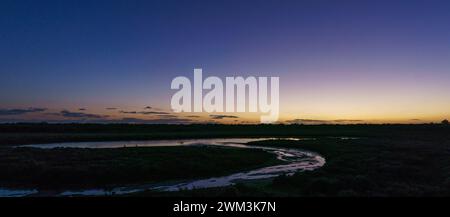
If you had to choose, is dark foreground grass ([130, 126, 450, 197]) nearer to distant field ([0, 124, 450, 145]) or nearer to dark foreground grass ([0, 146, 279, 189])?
dark foreground grass ([0, 146, 279, 189])

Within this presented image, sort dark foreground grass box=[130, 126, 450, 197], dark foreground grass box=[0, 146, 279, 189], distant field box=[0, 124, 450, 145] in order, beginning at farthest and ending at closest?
distant field box=[0, 124, 450, 145] → dark foreground grass box=[0, 146, 279, 189] → dark foreground grass box=[130, 126, 450, 197]

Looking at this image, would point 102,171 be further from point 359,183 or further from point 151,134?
point 151,134

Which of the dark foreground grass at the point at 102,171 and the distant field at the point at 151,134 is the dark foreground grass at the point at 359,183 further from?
the distant field at the point at 151,134

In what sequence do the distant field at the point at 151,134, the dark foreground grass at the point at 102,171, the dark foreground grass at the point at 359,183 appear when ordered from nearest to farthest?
the dark foreground grass at the point at 359,183 → the dark foreground grass at the point at 102,171 → the distant field at the point at 151,134

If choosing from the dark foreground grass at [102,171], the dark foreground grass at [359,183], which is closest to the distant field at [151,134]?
the dark foreground grass at [102,171]

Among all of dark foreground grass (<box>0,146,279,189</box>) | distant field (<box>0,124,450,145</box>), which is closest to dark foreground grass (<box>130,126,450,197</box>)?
dark foreground grass (<box>0,146,279,189</box>)

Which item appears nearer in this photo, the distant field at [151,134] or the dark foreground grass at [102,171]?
the dark foreground grass at [102,171]

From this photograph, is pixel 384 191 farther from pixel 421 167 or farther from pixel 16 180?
pixel 16 180

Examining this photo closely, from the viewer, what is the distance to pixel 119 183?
98.3 feet
